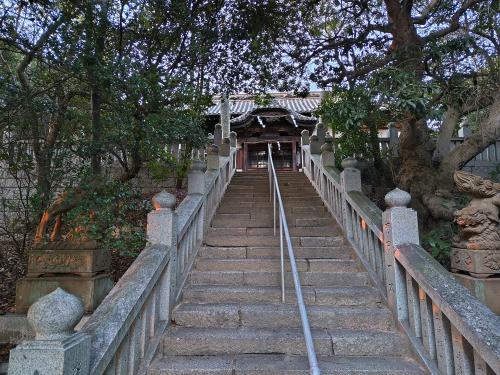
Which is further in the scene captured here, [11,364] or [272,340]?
[272,340]

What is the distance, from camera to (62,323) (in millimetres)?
1663

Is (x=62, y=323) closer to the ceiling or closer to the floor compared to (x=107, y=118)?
closer to the floor

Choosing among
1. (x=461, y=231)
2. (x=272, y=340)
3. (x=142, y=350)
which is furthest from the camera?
(x=461, y=231)

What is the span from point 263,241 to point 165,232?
190cm

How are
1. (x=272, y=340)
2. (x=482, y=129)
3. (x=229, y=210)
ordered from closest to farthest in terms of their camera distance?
(x=272, y=340), (x=482, y=129), (x=229, y=210)

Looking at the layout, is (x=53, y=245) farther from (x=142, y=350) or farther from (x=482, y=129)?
(x=482, y=129)

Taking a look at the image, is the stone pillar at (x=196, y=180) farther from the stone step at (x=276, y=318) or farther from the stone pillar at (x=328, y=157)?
the stone pillar at (x=328, y=157)

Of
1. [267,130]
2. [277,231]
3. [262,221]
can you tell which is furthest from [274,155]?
[277,231]

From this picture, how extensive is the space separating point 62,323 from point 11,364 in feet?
0.92

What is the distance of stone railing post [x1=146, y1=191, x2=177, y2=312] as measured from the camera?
10.6 ft

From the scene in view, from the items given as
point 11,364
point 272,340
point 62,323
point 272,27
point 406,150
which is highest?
point 272,27

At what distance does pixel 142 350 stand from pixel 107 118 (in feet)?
8.90

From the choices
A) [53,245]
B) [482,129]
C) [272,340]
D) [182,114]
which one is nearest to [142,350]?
[272,340]

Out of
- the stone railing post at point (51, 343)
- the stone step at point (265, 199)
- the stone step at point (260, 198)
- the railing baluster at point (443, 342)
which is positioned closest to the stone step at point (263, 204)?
the stone step at point (265, 199)
